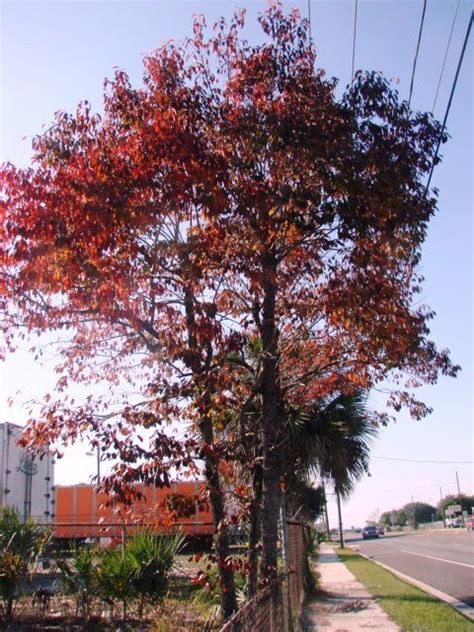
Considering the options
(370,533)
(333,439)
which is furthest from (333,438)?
(370,533)

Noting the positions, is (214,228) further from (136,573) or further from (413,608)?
(413,608)

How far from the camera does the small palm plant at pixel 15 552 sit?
8.45 metres

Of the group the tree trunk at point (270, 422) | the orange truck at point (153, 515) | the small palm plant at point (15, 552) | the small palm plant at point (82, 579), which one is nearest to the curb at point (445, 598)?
the orange truck at point (153, 515)

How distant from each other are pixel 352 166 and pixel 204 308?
Result: 1.92 meters

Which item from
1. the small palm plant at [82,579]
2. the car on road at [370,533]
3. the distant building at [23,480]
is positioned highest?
the distant building at [23,480]

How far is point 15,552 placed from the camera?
886 centimetres

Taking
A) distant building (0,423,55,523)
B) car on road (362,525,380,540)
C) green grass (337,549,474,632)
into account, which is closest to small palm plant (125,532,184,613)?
green grass (337,549,474,632)

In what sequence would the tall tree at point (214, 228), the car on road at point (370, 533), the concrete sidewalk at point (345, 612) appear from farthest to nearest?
the car on road at point (370, 533)
the concrete sidewalk at point (345, 612)
the tall tree at point (214, 228)

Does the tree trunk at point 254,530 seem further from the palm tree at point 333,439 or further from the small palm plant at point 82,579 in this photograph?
the palm tree at point 333,439

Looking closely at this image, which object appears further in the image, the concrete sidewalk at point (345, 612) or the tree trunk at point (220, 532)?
the concrete sidewalk at point (345, 612)

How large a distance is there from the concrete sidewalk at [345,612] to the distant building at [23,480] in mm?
6943

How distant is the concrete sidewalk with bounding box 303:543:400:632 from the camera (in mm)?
11148

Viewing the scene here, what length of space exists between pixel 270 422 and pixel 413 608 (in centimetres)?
759

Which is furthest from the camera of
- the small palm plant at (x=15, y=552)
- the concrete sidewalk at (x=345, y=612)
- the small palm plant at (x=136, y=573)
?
the concrete sidewalk at (x=345, y=612)
